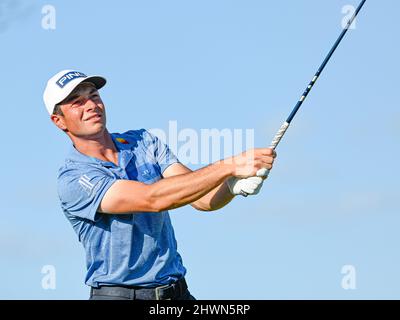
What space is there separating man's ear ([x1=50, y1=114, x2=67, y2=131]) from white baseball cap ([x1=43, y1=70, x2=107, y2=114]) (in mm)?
68

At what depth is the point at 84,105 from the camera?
38.5 ft

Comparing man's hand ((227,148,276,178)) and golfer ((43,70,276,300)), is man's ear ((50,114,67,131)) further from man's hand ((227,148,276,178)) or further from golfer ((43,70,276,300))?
man's hand ((227,148,276,178))

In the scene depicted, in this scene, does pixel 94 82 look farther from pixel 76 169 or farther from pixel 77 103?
pixel 76 169

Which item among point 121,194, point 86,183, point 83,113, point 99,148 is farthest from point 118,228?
point 83,113

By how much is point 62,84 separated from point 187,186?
209cm

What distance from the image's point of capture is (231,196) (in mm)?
11469

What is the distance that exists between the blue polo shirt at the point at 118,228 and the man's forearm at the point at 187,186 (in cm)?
61

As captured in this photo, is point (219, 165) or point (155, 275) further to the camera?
point (155, 275)

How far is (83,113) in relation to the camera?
1169cm
